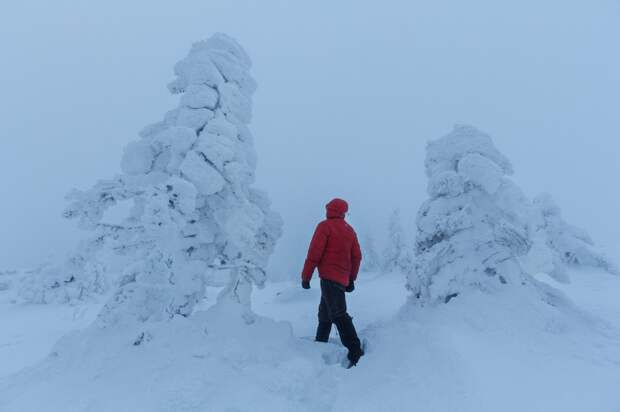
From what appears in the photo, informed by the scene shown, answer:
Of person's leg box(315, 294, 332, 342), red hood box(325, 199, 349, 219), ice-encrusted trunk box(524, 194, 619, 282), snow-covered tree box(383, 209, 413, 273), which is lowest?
snow-covered tree box(383, 209, 413, 273)

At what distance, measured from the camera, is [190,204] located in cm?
667

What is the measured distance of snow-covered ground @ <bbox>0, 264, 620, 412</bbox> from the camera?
14.8 ft

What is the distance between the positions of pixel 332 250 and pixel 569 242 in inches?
843

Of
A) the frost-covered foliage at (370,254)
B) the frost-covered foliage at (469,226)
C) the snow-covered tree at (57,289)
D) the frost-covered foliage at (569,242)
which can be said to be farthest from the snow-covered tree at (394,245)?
the frost-covered foliage at (469,226)

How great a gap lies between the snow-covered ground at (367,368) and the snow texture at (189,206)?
31.2 inches

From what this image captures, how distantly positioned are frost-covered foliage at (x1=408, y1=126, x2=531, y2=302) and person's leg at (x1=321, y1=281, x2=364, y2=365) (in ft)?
6.91

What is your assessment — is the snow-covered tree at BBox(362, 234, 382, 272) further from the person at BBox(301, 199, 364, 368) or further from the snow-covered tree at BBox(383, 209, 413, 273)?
the person at BBox(301, 199, 364, 368)

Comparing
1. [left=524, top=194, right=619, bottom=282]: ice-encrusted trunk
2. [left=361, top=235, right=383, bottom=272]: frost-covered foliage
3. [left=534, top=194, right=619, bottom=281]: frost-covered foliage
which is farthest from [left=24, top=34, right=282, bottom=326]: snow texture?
[left=361, top=235, right=383, bottom=272]: frost-covered foliage

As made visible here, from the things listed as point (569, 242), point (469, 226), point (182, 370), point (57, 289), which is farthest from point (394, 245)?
point (182, 370)

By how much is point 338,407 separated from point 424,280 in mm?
3810

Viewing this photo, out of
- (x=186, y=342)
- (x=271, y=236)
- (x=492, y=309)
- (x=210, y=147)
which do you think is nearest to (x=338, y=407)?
(x=186, y=342)

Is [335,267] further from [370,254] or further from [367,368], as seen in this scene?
[370,254]

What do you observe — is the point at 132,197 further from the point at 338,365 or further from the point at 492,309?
the point at 492,309

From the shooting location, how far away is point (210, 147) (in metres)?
7.50
